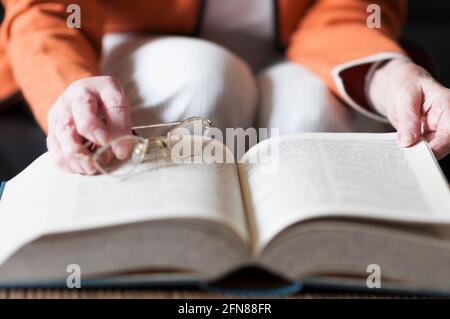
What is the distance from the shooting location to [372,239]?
1.59 feet

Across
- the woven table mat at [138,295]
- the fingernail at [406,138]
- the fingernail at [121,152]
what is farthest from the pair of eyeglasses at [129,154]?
the fingernail at [406,138]

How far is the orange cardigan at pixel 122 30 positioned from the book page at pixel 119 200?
16cm

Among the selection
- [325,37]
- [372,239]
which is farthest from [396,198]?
[325,37]

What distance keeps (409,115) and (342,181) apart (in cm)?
15

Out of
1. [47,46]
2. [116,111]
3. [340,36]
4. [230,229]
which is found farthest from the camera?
[340,36]

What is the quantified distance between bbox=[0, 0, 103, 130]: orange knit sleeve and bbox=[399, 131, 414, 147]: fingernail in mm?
364

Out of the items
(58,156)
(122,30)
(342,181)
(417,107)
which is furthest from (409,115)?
(122,30)

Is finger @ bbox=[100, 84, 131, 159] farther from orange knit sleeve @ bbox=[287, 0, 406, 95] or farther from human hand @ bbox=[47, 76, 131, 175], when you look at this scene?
orange knit sleeve @ bbox=[287, 0, 406, 95]

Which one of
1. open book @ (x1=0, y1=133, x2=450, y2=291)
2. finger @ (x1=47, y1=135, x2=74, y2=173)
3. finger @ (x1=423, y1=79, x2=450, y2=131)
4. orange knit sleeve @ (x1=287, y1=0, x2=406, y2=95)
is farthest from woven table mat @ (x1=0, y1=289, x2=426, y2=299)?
orange knit sleeve @ (x1=287, y1=0, x2=406, y2=95)

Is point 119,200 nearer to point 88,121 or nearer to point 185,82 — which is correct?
point 88,121

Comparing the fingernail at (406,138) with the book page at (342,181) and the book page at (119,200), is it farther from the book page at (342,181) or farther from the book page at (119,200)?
the book page at (119,200)

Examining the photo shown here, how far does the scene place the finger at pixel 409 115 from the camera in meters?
0.62

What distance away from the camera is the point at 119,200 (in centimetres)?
51

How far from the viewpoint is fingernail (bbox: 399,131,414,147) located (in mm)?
612
